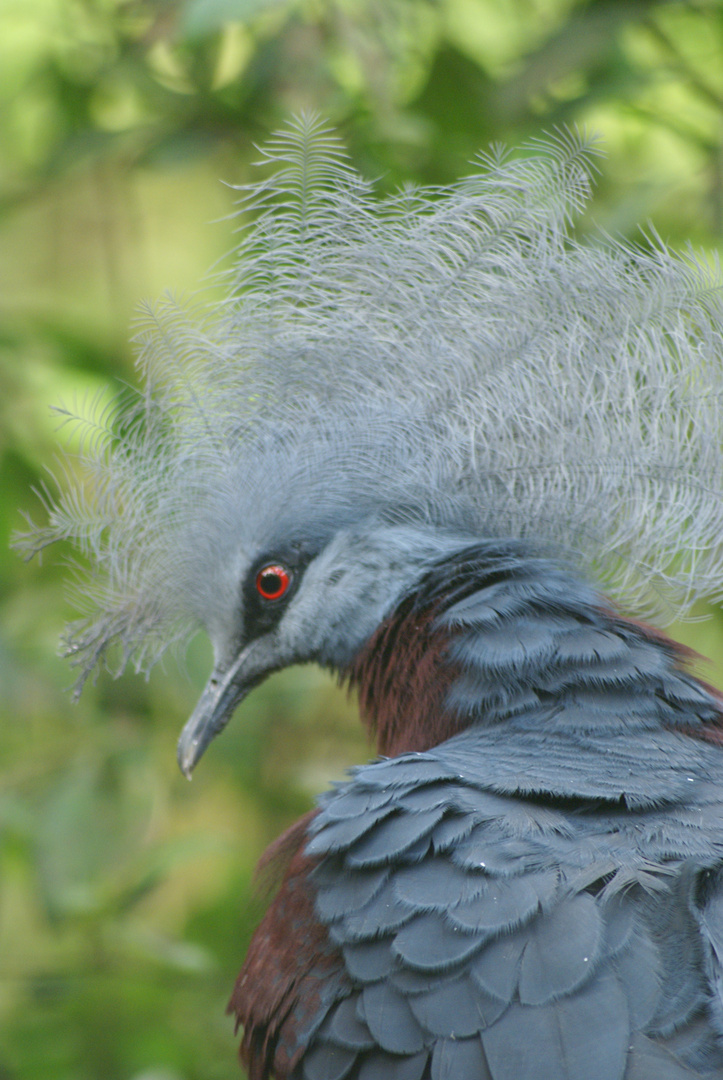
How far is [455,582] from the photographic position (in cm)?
172

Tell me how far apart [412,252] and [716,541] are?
0.65 m

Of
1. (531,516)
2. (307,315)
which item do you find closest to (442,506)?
(531,516)

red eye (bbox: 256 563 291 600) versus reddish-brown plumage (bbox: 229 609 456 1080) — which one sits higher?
red eye (bbox: 256 563 291 600)

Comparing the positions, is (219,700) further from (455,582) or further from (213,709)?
(455,582)

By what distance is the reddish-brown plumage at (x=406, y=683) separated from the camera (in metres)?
1.68

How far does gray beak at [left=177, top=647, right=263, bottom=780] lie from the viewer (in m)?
1.92

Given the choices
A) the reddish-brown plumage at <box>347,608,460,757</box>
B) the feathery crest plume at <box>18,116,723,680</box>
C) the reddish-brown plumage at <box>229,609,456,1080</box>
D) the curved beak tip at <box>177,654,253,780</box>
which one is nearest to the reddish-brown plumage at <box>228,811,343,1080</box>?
the reddish-brown plumage at <box>229,609,456,1080</box>

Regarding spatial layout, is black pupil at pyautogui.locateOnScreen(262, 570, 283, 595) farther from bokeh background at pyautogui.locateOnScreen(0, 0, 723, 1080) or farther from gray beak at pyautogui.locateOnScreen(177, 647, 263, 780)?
bokeh background at pyautogui.locateOnScreen(0, 0, 723, 1080)

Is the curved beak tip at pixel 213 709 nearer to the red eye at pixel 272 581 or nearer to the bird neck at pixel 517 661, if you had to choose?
the red eye at pixel 272 581

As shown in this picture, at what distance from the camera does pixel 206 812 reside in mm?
4121

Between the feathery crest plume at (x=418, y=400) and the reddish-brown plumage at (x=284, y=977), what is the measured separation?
577 millimetres

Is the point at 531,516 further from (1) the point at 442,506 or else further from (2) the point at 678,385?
(2) the point at 678,385

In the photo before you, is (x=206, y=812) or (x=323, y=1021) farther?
(x=206, y=812)

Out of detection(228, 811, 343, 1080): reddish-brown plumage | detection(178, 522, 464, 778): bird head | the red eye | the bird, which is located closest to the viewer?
the bird
